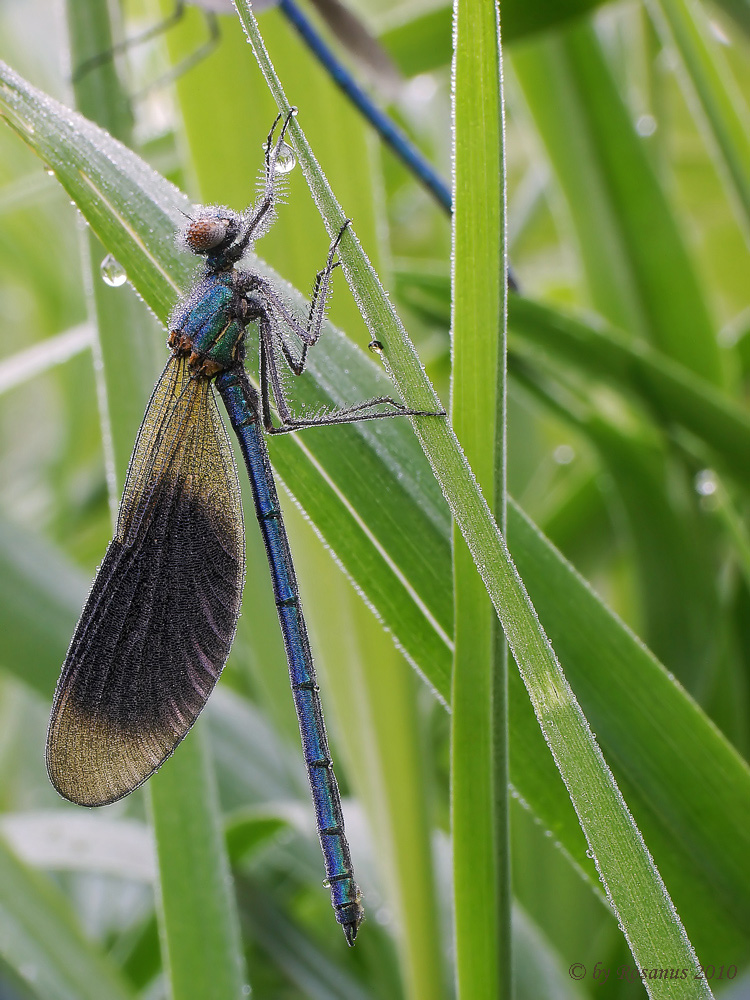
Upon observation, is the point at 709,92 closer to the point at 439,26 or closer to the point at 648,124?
the point at 439,26

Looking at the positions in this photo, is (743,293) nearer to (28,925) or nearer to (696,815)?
(696,815)

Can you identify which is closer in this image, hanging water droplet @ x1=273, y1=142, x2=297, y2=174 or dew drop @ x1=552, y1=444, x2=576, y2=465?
hanging water droplet @ x1=273, y1=142, x2=297, y2=174

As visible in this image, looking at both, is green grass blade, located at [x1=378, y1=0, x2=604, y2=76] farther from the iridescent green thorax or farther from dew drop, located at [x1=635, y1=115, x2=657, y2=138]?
the iridescent green thorax

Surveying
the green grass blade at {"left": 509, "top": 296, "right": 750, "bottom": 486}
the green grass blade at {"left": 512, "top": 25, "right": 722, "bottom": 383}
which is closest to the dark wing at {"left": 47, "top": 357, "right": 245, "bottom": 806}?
the green grass blade at {"left": 509, "top": 296, "right": 750, "bottom": 486}

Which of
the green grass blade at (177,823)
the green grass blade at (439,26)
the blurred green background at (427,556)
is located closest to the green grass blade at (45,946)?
the blurred green background at (427,556)

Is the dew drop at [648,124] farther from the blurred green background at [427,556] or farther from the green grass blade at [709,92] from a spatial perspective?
the green grass blade at [709,92]

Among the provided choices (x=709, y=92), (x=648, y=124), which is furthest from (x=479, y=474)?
(x=648, y=124)
